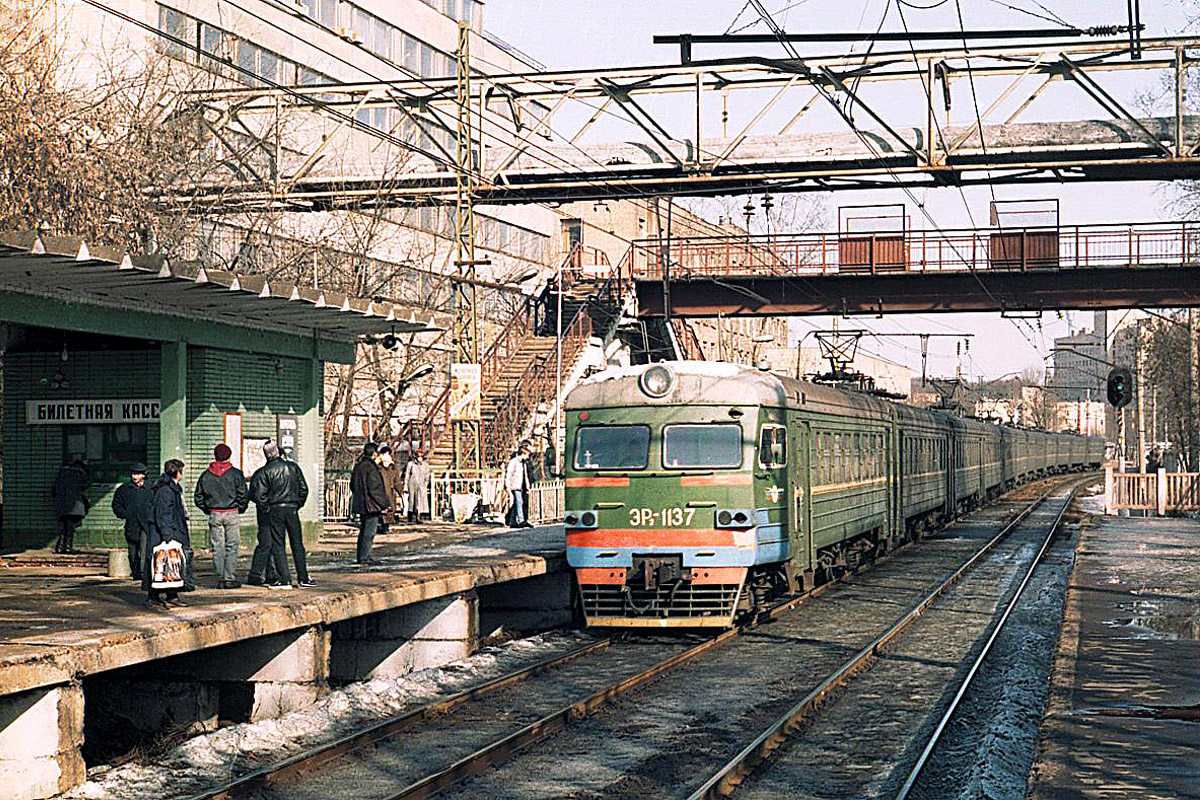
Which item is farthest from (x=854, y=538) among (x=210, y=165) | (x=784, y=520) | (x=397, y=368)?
(x=397, y=368)

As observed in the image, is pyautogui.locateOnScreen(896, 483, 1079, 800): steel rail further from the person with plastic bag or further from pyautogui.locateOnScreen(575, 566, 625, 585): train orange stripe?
the person with plastic bag

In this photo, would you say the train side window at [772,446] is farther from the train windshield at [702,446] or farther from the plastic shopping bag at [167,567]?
the plastic shopping bag at [167,567]

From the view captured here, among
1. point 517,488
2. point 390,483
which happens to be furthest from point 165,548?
point 517,488

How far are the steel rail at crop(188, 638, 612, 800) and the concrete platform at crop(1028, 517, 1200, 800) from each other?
4918 mm

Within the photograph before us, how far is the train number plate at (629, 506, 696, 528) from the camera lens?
17.1 metres

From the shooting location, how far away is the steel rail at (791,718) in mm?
9992

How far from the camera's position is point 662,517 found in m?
17.1

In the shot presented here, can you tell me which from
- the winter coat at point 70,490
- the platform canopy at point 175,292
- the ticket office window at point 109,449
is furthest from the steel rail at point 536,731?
the winter coat at point 70,490

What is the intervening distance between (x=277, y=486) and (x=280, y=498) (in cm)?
12

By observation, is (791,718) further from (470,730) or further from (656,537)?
(656,537)

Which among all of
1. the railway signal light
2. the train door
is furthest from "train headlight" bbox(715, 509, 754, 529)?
the railway signal light

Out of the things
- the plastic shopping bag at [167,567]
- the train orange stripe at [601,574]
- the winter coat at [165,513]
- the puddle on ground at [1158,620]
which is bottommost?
the puddle on ground at [1158,620]

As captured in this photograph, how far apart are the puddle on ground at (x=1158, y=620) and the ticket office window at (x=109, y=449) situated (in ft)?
40.3

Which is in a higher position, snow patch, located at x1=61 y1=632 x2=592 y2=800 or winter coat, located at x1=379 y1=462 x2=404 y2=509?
winter coat, located at x1=379 y1=462 x2=404 y2=509
